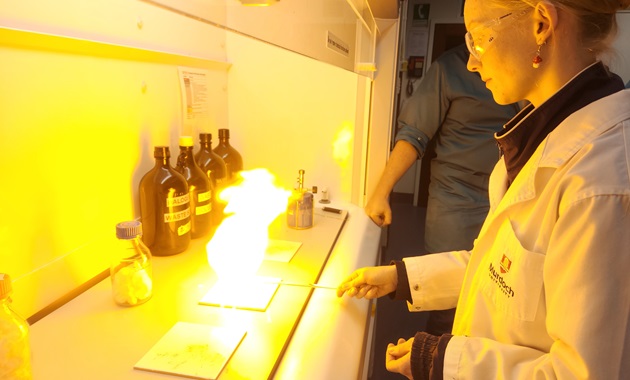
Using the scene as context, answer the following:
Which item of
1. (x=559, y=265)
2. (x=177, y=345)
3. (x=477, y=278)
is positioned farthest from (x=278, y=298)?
(x=559, y=265)

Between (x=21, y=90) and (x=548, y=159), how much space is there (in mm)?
895

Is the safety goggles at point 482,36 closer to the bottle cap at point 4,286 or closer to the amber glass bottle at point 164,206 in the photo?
the amber glass bottle at point 164,206

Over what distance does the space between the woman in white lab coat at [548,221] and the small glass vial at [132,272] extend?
1.28 feet

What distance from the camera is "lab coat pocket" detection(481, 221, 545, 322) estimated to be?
634mm

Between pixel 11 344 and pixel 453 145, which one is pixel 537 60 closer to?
pixel 11 344

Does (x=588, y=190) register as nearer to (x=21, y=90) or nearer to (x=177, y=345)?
(x=177, y=345)

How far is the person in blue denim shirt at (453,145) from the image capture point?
5.30 ft

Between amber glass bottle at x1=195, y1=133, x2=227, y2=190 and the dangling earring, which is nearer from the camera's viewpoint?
the dangling earring

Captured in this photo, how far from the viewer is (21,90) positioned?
2.48 feet

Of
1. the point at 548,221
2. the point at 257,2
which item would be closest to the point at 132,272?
the point at 257,2

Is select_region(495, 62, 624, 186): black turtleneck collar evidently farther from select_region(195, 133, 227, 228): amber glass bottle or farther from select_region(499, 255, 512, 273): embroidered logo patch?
select_region(195, 133, 227, 228): amber glass bottle

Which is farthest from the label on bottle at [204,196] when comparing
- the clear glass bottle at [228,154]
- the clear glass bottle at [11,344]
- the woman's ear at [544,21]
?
the woman's ear at [544,21]

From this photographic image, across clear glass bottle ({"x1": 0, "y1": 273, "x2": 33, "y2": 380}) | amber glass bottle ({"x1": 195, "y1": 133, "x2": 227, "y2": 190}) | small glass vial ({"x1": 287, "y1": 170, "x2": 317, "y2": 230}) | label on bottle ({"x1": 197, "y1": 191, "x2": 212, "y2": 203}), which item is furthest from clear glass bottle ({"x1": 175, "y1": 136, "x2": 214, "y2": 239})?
clear glass bottle ({"x1": 0, "y1": 273, "x2": 33, "y2": 380})

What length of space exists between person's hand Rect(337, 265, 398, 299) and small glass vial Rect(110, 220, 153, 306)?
1.25 feet
